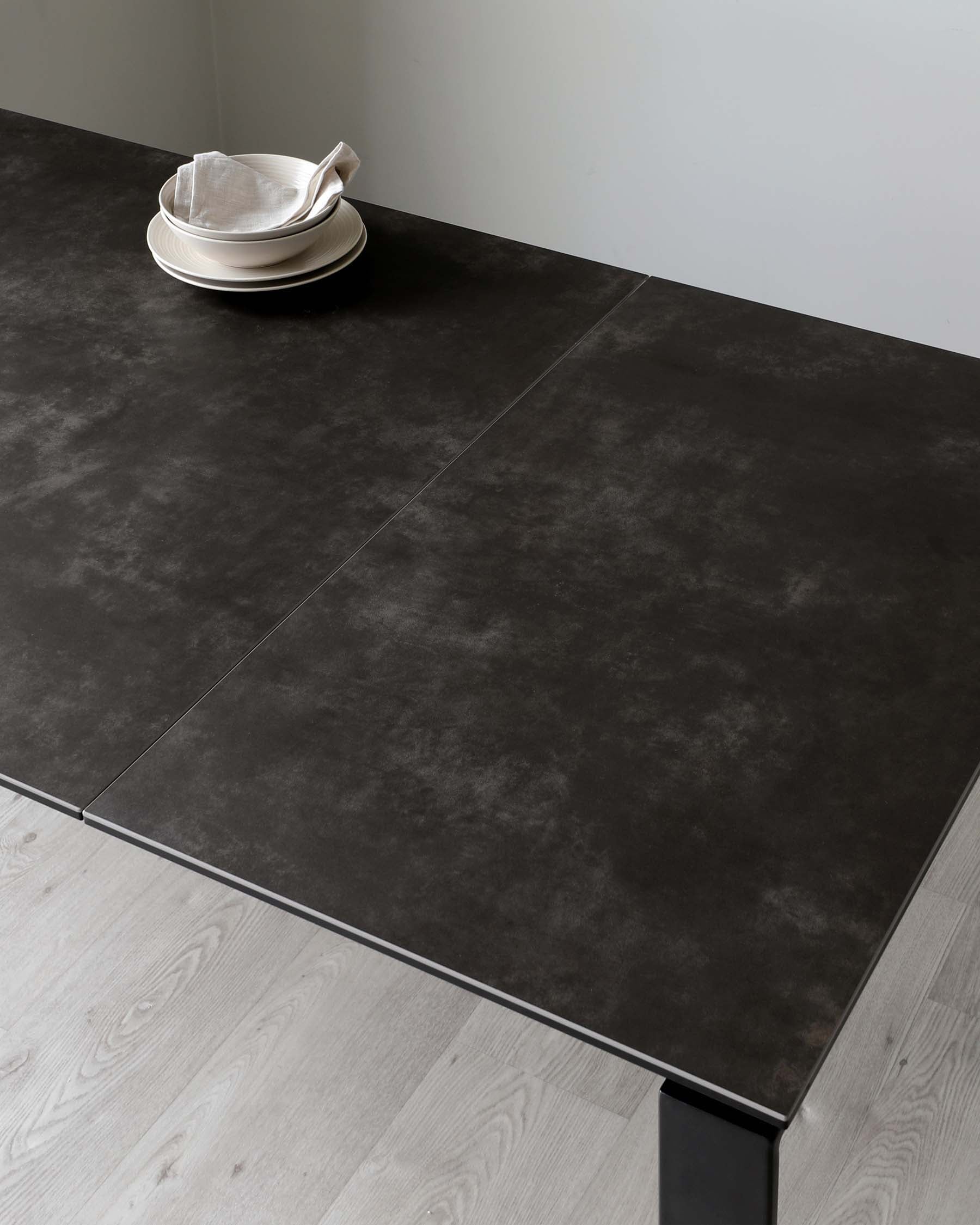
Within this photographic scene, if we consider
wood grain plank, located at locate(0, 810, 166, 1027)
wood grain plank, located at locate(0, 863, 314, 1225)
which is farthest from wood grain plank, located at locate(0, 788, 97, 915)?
wood grain plank, located at locate(0, 863, 314, 1225)

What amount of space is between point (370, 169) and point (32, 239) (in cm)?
199

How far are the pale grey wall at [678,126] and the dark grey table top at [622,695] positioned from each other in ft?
4.92

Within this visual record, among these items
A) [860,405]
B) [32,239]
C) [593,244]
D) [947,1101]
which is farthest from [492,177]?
[947,1101]

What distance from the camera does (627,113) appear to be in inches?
119

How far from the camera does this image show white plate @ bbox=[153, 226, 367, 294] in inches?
60.6

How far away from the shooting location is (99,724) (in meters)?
1.04

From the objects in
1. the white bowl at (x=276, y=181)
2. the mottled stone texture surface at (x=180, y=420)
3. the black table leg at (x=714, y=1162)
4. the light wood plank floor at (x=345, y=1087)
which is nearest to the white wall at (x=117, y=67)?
the mottled stone texture surface at (x=180, y=420)

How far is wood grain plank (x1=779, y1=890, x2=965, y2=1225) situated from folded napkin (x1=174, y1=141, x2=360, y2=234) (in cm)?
111

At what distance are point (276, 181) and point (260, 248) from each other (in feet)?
0.47

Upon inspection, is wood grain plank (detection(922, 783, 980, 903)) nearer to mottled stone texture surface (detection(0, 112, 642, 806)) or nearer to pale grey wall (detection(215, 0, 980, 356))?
mottled stone texture surface (detection(0, 112, 642, 806))

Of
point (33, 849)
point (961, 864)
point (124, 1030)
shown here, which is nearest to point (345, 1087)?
point (124, 1030)

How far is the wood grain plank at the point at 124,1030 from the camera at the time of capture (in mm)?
1669

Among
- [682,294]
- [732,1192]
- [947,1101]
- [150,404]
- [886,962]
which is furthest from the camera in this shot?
[886,962]

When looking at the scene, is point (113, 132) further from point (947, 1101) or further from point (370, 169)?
point (947, 1101)
